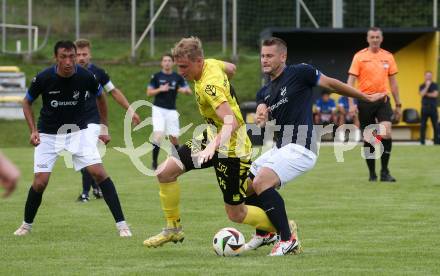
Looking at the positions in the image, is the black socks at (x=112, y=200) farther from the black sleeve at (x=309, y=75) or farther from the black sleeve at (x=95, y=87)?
the black sleeve at (x=309, y=75)

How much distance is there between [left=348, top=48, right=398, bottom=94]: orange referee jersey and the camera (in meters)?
15.1

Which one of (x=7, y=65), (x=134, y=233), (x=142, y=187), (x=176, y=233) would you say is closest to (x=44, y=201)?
(x=142, y=187)

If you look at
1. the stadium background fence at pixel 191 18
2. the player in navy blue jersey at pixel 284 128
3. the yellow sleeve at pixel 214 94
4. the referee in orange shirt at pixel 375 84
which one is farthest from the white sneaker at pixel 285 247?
the stadium background fence at pixel 191 18

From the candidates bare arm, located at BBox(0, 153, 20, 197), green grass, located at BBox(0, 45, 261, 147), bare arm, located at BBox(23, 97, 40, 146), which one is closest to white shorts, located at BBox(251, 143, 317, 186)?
bare arm, located at BBox(23, 97, 40, 146)

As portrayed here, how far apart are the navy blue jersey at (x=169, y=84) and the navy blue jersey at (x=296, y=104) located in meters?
10.6

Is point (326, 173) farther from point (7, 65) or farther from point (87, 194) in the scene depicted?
point (7, 65)

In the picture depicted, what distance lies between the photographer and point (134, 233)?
973 cm

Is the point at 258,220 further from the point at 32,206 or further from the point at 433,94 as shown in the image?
the point at 433,94

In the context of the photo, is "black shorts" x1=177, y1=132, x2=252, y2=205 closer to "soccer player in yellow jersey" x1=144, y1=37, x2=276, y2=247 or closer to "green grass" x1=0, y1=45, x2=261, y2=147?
"soccer player in yellow jersey" x1=144, y1=37, x2=276, y2=247

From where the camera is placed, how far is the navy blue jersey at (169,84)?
1914cm

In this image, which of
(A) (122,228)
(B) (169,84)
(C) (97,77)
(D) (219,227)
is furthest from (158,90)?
(A) (122,228)

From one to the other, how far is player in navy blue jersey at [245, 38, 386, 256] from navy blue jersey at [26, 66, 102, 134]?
2146 mm

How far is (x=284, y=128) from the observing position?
28.0ft

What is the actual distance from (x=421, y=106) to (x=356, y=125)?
2.01 metres
